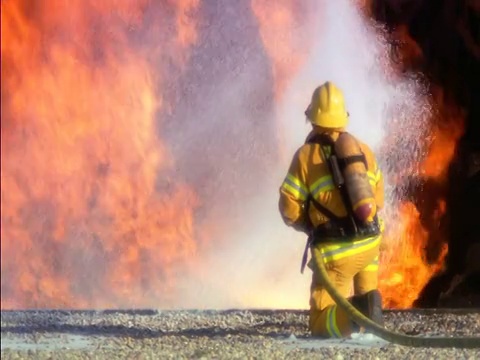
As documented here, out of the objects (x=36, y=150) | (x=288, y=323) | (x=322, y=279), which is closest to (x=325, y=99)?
(x=322, y=279)

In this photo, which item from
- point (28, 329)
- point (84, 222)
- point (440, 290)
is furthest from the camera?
point (84, 222)

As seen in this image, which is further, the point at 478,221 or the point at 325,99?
the point at 478,221

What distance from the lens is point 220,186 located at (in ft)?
26.5

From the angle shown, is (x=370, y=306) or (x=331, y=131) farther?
(x=331, y=131)

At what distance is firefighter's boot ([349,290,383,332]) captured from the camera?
5.22 metres

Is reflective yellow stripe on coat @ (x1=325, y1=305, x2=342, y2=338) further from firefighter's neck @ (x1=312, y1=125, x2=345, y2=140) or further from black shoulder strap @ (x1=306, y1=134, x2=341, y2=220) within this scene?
firefighter's neck @ (x1=312, y1=125, x2=345, y2=140)

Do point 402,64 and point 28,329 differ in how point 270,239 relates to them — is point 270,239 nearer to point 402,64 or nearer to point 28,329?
point 402,64

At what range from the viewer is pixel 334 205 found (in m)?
5.39

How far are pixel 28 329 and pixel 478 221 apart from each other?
375 cm

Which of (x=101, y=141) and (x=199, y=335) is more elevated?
(x=101, y=141)

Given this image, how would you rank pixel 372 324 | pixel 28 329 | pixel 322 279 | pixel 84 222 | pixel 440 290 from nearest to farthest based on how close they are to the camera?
pixel 372 324 < pixel 322 279 < pixel 28 329 < pixel 440 290 < pixel 84 222

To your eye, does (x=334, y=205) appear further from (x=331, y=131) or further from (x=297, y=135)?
(x=297, y=135)

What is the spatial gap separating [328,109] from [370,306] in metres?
1.15

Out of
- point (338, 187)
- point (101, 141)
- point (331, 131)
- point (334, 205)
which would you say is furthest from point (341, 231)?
point (101, 141)
